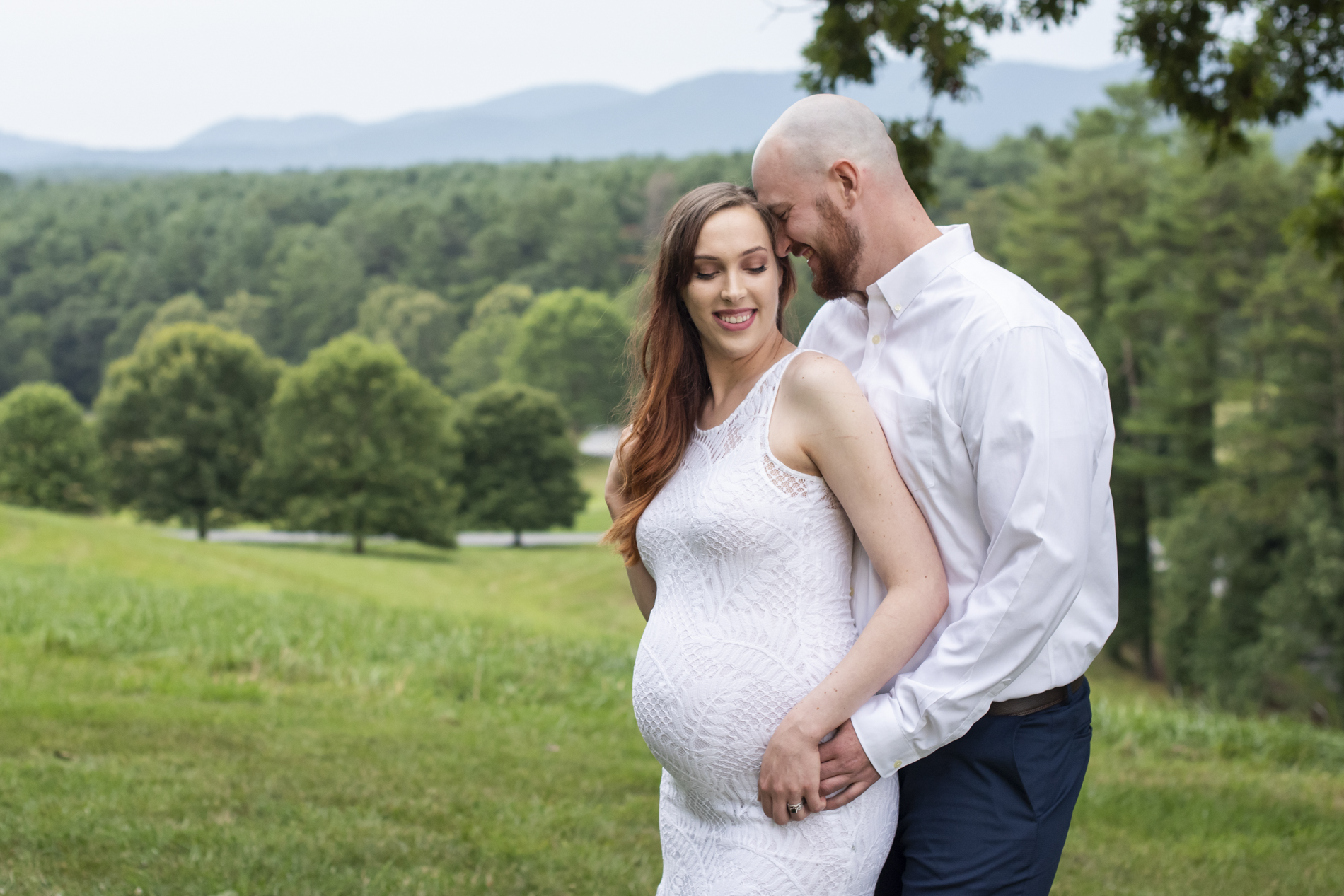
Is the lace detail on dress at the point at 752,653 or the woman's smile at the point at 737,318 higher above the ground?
the woman's smile at the point at 737,318

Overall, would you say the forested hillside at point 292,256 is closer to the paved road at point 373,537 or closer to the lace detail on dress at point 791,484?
the paved road at point 373,537

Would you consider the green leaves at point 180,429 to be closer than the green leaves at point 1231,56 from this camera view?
No

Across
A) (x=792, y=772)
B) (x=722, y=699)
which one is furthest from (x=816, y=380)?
(x=792, y=772)

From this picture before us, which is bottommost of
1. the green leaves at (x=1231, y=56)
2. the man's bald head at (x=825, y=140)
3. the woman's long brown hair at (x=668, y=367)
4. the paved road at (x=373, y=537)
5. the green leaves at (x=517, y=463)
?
the paved road at (x=373, y=537)

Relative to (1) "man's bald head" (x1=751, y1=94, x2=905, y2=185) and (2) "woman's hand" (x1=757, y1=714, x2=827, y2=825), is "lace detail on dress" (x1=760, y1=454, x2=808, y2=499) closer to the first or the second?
(2) "woman's hand" (x1=757, y1=714, x2=827, y2=825)

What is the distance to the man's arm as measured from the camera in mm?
2232

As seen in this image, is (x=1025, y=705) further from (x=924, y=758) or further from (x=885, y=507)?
(x=885, y=507)

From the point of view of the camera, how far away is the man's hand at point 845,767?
7.77 feet

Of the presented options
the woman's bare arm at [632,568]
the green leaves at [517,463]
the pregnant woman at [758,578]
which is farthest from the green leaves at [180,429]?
the pregnant woman at [758,578]

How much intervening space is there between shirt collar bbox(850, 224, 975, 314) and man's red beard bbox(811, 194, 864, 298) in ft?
0.24

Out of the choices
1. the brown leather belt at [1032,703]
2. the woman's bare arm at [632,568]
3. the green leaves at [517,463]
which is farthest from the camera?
the green leaves at [517,463]

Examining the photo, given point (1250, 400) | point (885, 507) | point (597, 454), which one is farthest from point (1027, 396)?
point (597, 454)

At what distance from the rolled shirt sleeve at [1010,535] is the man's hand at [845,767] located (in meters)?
0.03

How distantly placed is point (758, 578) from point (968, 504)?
49cm
